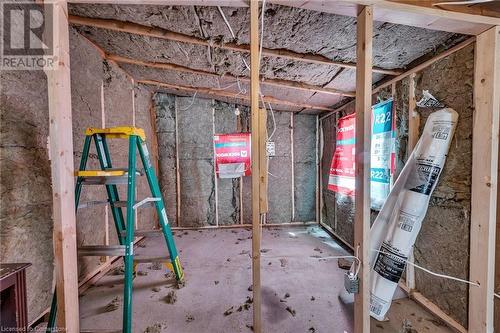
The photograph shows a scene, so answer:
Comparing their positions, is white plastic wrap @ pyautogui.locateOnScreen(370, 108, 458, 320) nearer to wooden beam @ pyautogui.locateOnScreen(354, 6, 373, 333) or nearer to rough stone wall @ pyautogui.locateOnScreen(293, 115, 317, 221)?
wooden beam @ pyautogui.locateOnScreen(354, 6, 373, 333)

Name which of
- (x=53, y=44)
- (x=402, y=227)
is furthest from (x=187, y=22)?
(x=402, y=227)

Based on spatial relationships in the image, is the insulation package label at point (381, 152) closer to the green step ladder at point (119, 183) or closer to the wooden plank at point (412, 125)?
the wooden plank at point (412, 125)

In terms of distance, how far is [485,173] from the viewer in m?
A: 1.22

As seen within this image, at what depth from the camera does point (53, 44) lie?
0.97 m

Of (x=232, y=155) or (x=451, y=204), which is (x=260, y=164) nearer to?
(x=451, y=204)

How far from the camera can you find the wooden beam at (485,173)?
1184 millimetres

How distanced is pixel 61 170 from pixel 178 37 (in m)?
1.23

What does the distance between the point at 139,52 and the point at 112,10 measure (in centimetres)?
62

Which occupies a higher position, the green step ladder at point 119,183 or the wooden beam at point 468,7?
the wooden beam at point 468,7

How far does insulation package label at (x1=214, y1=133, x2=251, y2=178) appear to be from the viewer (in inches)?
136

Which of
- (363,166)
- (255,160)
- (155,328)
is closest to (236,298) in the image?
(155,328)

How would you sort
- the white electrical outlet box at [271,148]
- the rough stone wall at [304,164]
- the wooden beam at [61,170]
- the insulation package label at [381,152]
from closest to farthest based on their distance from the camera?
1. the wooden beam at [61,170]
2. the insulation package label at [381,152]
3. the white electrical outlet box at [271,148]
4. the rough stone wall at [304,164]

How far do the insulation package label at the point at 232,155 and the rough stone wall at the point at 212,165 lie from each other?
0.13m

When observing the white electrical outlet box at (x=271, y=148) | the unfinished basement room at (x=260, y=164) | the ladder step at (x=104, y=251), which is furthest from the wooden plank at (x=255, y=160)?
the white electrical outlet box at (x=271, y=148)
